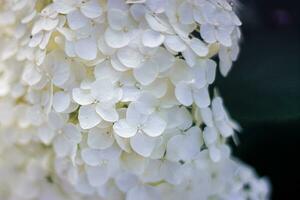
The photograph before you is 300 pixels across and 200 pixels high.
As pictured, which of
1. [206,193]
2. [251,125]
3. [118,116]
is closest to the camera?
[118,116]

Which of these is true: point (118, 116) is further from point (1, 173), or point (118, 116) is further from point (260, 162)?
point (260, 162)

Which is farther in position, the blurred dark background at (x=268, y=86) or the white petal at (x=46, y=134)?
the blurred dark background at (x=268, y=86)

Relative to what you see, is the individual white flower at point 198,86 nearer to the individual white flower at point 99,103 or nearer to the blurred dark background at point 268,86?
the individual white flower at point 99,103

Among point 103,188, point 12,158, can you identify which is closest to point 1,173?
point 12,158

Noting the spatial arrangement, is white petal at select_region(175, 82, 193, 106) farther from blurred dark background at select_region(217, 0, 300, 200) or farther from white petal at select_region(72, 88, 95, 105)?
blurred dark background at select_region(217, 0, 300, 200)

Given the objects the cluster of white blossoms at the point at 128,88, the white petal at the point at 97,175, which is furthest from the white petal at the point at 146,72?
the white petal at the point at 97,175

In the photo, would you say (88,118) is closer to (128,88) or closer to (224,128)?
(128,88)
